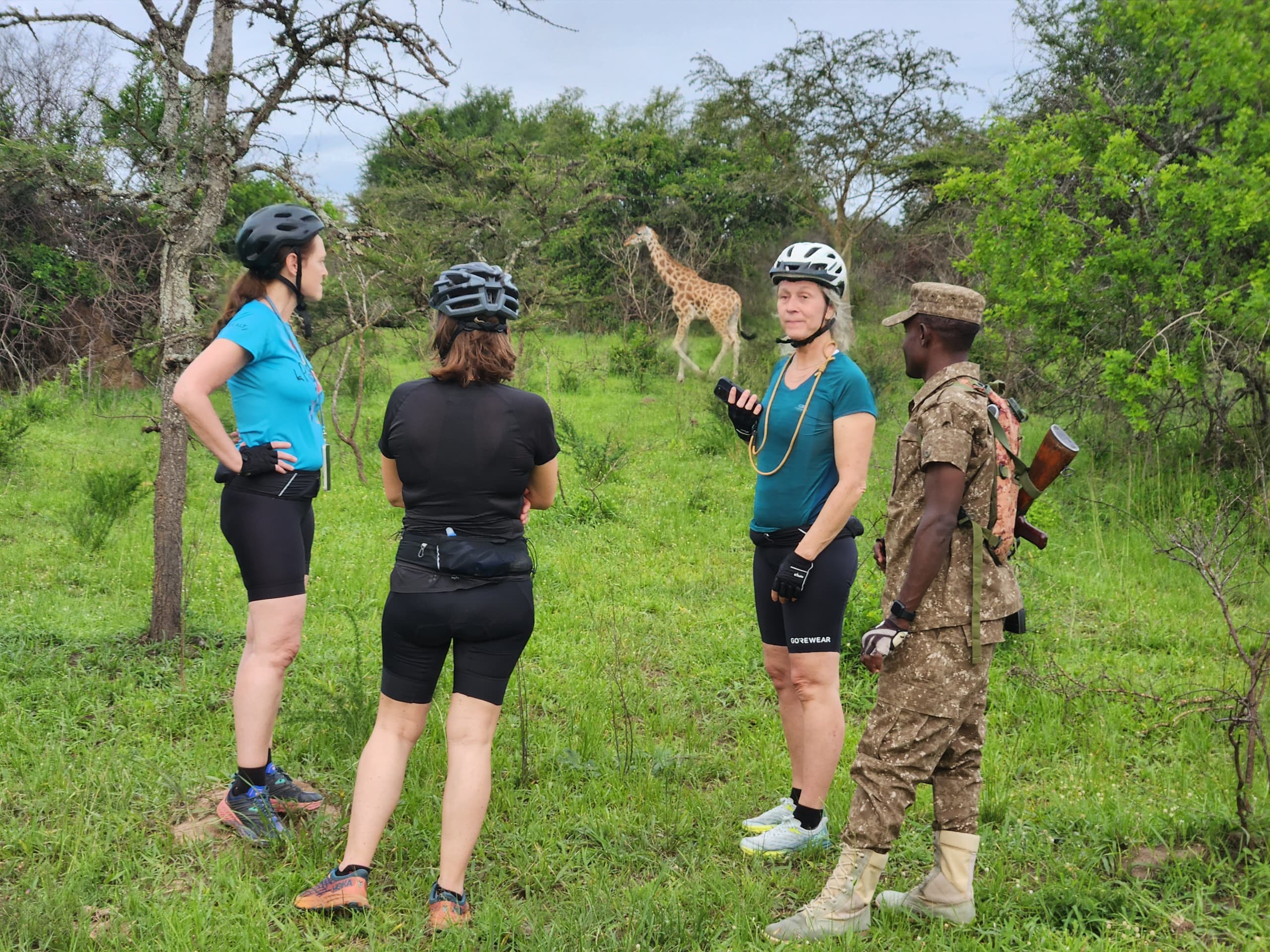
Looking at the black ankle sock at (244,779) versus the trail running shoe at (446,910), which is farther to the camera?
the black ankle sock at (244,779)

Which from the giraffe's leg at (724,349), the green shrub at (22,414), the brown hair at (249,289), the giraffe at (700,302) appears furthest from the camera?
the giraffe at (700,302)

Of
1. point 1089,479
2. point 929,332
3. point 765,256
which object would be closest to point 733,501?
point 1089,479

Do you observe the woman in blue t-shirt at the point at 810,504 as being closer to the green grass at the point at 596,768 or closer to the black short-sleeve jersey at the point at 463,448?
the green grass at the point at 596,768

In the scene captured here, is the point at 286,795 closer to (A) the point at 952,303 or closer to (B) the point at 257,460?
(B) the point at 257,460

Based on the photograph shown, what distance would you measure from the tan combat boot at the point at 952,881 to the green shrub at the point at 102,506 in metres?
6.37

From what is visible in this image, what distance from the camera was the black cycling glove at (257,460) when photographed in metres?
3.28

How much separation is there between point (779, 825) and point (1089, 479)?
5.74 metres

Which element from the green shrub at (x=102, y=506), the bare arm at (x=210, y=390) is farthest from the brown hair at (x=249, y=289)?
the green shrub at (x=102, y=506)

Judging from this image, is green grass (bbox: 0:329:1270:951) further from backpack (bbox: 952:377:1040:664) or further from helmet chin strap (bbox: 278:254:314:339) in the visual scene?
helmet chin strap (bbox: 278:254:314:339)

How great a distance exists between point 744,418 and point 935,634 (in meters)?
1.06

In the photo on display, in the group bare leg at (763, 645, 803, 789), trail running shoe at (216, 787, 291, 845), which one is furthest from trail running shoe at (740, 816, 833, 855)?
trail running shoe at (216, 787, 291, 845)

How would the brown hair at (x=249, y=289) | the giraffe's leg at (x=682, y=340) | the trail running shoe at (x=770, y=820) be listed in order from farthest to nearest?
1. the giraffe's leg at (x=682, y=340)
2. the trail running shoe at (x=770, y=820)
3. the brown hair at (x=249, y=289)

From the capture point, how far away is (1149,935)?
107 inches

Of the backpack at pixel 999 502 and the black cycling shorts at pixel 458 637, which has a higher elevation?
the backpack at pixel 999 502
